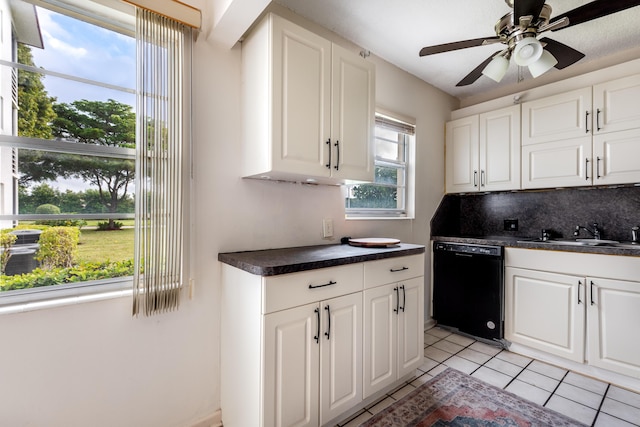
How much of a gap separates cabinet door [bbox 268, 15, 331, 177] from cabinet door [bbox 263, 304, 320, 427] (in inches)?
30.6

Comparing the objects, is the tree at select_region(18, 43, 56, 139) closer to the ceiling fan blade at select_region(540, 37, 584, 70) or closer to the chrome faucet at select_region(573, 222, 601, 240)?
the ceiling fan blade at select_region(540, 37, 584, 70)

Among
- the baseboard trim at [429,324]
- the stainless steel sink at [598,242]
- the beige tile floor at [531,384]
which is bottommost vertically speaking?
the beige tile floor at [531,384]

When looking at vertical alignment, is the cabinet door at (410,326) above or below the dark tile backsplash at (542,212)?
below

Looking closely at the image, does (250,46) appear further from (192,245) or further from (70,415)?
(70,415)

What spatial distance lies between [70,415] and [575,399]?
289cm

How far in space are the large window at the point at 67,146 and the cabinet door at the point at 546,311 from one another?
9.59 feet

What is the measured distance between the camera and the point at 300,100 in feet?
5.21

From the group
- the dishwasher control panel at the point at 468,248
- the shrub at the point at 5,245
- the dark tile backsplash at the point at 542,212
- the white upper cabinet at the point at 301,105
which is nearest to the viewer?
the shrub at the point at 5,245

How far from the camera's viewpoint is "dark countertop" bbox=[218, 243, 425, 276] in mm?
1338

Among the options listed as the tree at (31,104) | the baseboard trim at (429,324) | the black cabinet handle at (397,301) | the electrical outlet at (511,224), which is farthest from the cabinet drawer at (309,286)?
the electrical outlet at (511,224)

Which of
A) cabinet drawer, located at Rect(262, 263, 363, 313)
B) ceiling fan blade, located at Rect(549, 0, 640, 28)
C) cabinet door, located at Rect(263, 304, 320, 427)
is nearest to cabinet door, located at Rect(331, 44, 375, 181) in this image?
cabinet drawer, located at Rect(262, 263, 363, 313)

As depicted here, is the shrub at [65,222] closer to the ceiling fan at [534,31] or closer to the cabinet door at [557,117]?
the ceiling fan at [534,31]

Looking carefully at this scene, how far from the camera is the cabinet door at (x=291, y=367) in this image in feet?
4.32

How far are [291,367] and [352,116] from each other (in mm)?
1507
